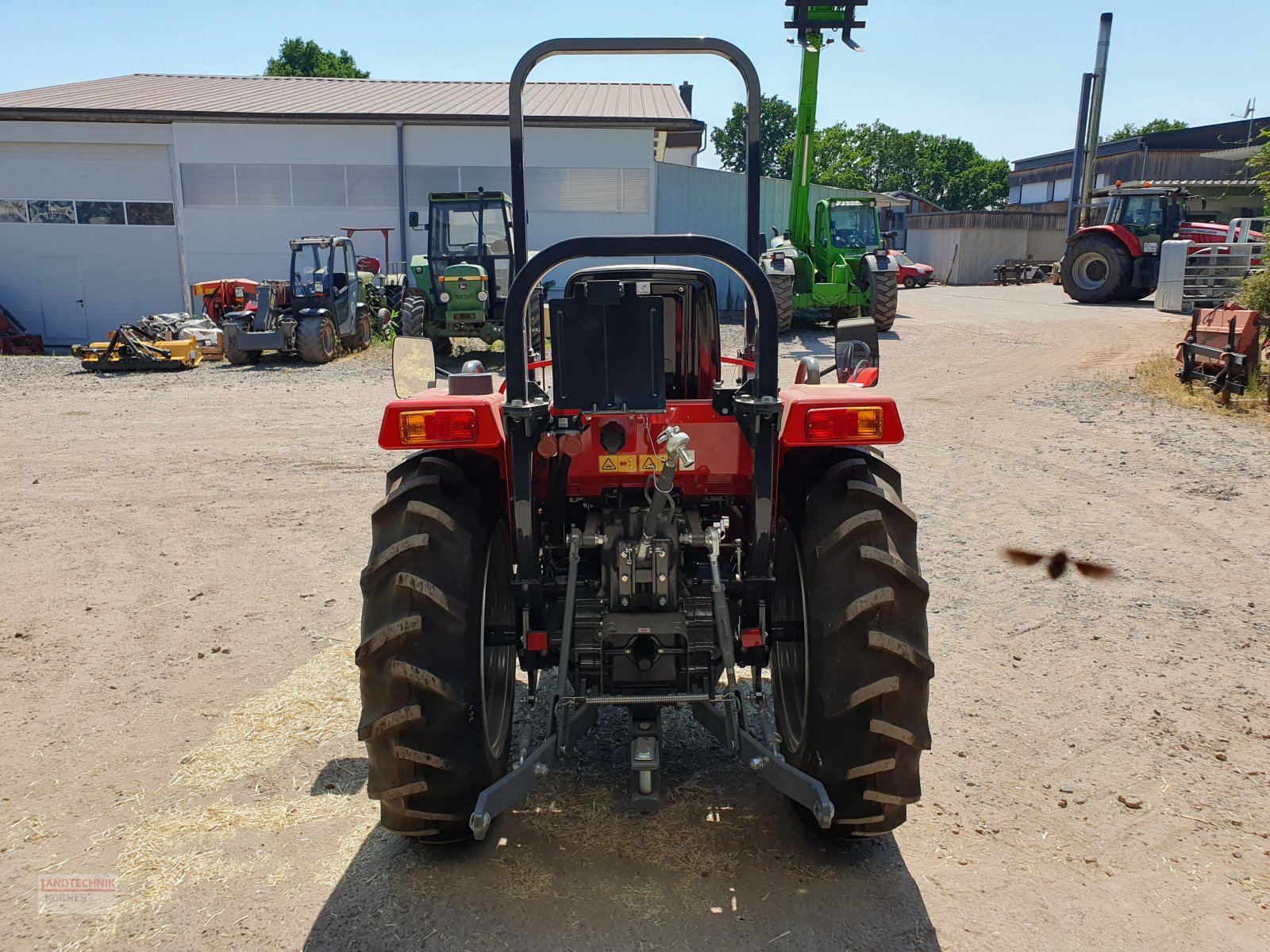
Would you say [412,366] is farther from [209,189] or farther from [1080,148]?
Result: [1080,148]

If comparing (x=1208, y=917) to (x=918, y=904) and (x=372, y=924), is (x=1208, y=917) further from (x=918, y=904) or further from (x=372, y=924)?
(x=372, y=924)

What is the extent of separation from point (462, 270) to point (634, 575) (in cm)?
1384

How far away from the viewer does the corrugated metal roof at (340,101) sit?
21000mm

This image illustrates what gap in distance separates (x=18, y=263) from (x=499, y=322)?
45.0 feet

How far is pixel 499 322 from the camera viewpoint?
52.3ft

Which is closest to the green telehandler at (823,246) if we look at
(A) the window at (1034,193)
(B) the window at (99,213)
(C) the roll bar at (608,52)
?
(C) the roll bar at (608,52)

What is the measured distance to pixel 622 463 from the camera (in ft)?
10.2

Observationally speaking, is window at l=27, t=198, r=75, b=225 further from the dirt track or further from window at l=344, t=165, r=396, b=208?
the dirt track

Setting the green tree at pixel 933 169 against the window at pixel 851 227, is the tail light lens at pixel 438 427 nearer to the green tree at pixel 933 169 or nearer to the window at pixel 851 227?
the window at pixel 851 227

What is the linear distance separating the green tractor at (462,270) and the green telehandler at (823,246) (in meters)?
4.81

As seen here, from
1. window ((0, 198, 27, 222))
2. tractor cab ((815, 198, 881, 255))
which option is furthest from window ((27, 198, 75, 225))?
tractor cab ((815, 198, 881, 255))

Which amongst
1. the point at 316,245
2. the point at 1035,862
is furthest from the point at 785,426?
the point at 316,245

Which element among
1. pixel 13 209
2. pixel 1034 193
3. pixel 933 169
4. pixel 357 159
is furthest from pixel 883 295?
pixel 933 169

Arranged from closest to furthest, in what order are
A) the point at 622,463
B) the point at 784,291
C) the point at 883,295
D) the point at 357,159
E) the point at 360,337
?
the point at 622,463
the point at 784,291
the point at 360,337
the point at 883,295
the point at 357,159
